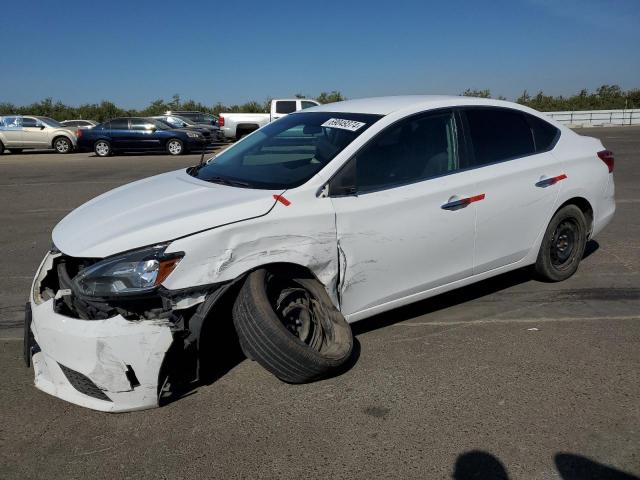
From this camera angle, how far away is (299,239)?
10.8 feet

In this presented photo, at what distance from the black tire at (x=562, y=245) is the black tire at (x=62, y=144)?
22.9m

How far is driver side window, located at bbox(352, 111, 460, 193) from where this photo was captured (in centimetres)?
366

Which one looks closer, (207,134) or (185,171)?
(185,171)

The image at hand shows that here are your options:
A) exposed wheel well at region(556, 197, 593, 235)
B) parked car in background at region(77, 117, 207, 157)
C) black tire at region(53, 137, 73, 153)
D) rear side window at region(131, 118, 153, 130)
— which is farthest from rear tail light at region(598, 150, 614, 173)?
black tire at region(53, 137, 73, 153)

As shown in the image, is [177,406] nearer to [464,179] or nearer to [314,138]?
[314,138]

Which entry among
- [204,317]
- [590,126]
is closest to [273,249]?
[204,317]

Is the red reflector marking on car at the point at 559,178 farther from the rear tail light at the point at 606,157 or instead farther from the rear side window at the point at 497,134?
the rear tail light at the point at 606,157

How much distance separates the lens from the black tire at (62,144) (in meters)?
23.5

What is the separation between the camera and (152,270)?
291 centimetres

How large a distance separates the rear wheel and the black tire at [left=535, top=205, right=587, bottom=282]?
18343 mm

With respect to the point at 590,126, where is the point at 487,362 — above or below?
below

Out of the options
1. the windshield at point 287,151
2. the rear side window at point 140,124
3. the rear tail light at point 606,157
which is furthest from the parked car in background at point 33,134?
the rear tail light at point 606,157

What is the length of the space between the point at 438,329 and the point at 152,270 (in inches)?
85.5

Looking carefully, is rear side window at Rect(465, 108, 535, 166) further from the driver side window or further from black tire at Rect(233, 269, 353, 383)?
black tire at Rect(233, 269, 353, 383)
